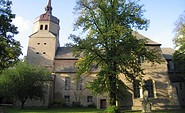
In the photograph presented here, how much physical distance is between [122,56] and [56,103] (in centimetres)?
2103

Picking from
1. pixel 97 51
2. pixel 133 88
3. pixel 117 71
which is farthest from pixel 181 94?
pixel 97 51

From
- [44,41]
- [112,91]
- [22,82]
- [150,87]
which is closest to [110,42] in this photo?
[112,91]

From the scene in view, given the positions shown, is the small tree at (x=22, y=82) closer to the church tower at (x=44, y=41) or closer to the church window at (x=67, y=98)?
the church window at (x=67, y=98)

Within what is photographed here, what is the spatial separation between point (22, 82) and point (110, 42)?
17473 millimetres

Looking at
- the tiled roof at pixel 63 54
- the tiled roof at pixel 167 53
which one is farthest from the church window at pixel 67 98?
the tiled roof at pixel 167 53

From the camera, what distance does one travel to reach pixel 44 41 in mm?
42531

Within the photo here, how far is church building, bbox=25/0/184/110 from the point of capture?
28016 millimetres

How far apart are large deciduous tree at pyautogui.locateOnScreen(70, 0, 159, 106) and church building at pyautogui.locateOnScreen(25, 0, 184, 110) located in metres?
6.00

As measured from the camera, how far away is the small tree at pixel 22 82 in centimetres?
3041

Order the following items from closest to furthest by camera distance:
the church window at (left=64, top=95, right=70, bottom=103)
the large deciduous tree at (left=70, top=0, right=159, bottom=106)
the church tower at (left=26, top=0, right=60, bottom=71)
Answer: the large deciduous tree at (left=70, top=0, right=159, bottom=106)
the church window at (left=64, top=95, right=70, bottom=103)
the church tower at (left=26, top=0, right=60, bottom=71)

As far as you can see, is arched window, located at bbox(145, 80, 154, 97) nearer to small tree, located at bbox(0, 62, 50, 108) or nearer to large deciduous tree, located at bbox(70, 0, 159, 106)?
large deciduous tree, located at bbox(70, 0, 159, 106)

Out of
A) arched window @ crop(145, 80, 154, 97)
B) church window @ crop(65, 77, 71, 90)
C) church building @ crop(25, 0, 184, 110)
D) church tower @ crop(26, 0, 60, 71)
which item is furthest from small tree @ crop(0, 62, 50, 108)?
arched window @ crop(145, 80, 154, 97)

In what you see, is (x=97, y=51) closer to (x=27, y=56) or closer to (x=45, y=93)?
(x=45, y=93)

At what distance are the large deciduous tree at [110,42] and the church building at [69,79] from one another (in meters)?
6.00
